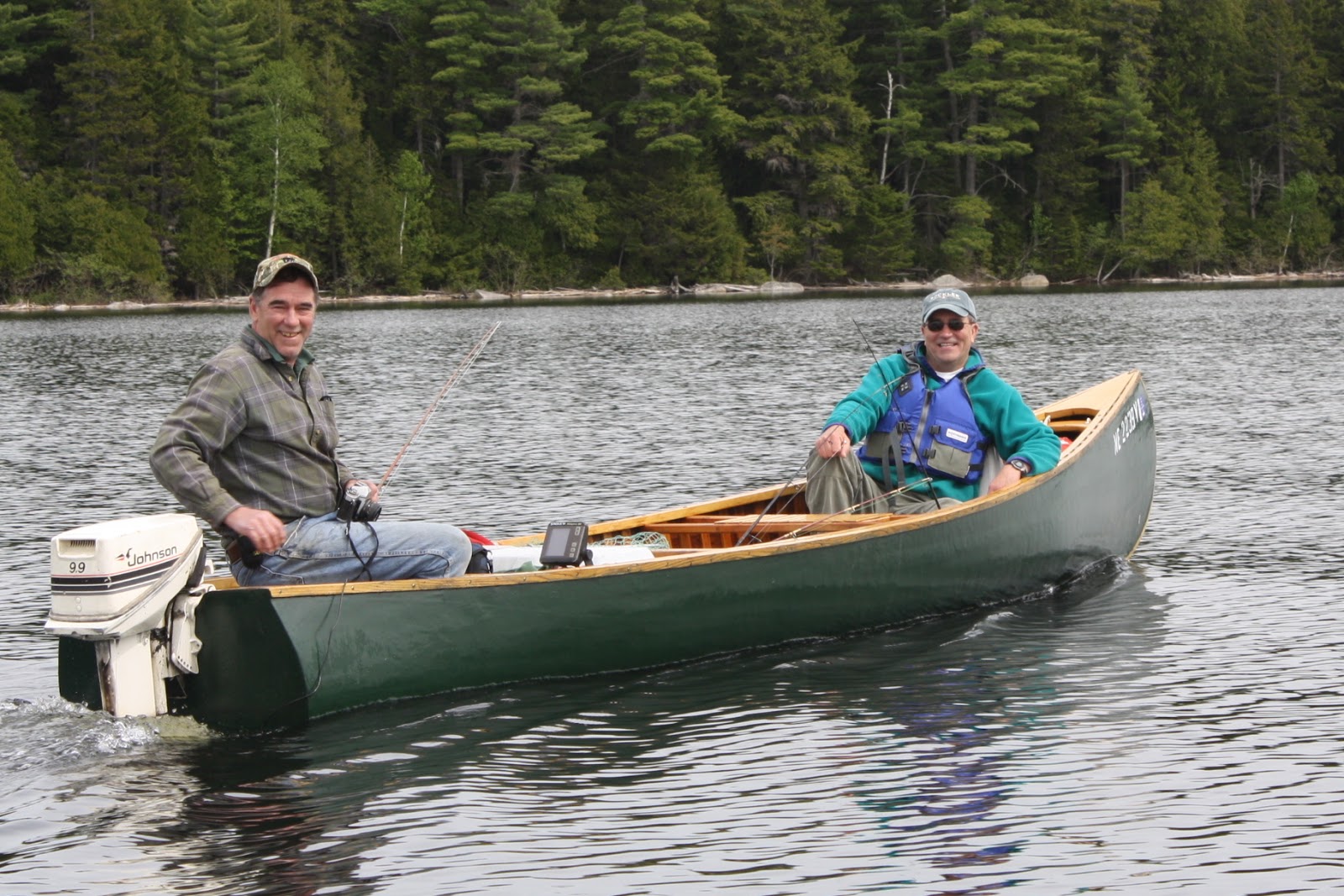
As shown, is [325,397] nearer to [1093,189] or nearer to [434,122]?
[434,122]

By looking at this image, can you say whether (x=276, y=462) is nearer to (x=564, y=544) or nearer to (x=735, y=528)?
(x=564, y=544)

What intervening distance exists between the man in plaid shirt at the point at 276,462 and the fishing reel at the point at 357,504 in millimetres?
15

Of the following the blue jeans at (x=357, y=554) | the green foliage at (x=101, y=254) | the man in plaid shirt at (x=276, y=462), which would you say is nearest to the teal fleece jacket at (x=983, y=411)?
the blue jeans at (x=357, y=554)

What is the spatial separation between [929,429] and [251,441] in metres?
3.74

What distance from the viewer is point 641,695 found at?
7.35m

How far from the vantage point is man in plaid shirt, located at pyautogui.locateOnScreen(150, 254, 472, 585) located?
6164 millimetres

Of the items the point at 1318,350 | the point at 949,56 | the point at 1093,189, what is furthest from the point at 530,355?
the point at 1093,189

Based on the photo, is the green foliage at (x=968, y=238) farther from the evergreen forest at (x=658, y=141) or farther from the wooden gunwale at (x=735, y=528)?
the wooden gunwale at (x=735, y=528)

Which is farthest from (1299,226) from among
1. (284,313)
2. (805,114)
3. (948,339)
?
(284,313)

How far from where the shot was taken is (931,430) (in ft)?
28.7

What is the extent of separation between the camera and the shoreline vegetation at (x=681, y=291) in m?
56.1

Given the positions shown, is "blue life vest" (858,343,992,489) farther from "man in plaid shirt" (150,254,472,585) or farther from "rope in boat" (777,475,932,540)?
"man in plaid shirt" (150,254,472,585)

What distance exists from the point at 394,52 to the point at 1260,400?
52.2m

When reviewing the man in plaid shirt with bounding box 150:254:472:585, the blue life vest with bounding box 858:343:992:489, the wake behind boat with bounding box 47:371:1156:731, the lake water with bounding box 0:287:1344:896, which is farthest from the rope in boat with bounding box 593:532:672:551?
the man in plaid shirt with bounding box 150:254:472:585
